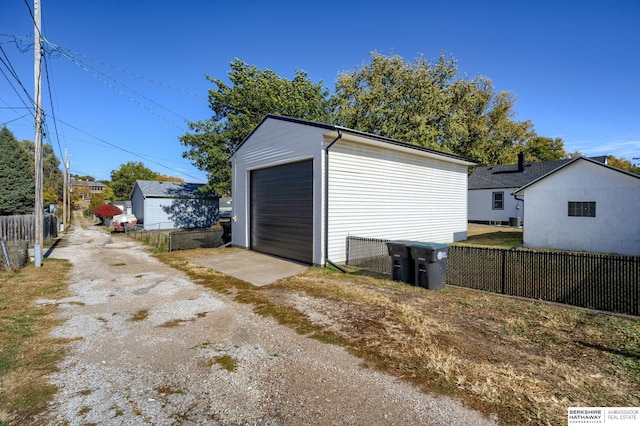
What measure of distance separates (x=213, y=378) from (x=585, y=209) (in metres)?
16.2

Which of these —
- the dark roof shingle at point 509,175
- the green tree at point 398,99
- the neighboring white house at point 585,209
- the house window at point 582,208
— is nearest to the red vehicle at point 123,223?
the green tree at point 398,99

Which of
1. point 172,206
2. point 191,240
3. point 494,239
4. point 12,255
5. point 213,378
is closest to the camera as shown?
point 213,378

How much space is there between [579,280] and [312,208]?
7008mm

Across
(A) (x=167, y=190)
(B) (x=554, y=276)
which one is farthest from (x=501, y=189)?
(A) (x=167, y=190)

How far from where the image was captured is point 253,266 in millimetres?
10250

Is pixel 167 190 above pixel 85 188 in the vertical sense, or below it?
below

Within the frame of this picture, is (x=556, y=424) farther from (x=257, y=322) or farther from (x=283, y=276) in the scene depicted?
(x=283, y=276)

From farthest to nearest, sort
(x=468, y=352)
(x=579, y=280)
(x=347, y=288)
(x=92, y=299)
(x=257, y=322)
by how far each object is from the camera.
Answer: (x=347, y=288)
(x=92, y=299)
(x=579, y=280)
(x=257, y=322)
(x=468, y=352)

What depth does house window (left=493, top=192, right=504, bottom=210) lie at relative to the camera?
26.2m

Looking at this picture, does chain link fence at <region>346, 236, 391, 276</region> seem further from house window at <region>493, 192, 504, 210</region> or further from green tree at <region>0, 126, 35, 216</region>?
green tree at <region>0, 126, 35, 216</region>

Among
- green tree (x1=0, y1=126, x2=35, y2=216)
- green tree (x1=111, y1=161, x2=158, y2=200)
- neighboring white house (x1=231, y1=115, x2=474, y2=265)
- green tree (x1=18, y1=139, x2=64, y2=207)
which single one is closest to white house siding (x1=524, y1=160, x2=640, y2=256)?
neighboring white house (x1=231, y1=115, x2=474, y2=265)

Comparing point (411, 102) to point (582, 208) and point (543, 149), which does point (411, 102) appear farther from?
point (543, 149)

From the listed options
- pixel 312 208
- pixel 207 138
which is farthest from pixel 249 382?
pixel 207 138

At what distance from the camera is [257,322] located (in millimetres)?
5156
